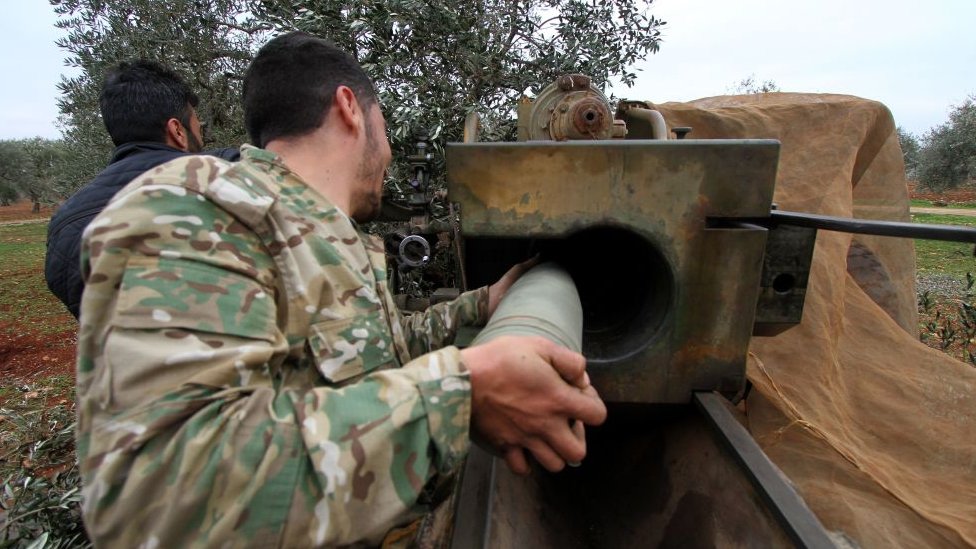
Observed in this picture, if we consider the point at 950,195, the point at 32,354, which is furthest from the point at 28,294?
the point at 950,195

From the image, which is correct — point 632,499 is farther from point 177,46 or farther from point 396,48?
point 177,46

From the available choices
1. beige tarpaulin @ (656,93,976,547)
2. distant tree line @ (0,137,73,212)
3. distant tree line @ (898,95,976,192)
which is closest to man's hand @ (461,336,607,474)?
beige tarpaulin @ (656,93,976,547)

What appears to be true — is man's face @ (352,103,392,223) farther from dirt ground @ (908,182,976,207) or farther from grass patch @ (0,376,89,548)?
dirt ground @ (908,182,976,207)

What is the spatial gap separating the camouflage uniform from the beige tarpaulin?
1845mm

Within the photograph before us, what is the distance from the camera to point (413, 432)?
1.01m

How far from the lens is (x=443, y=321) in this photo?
2.17m

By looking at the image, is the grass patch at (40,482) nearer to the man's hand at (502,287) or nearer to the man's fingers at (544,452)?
the man's hand at (502,287)

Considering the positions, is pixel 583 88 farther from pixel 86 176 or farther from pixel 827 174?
pixel 86 176

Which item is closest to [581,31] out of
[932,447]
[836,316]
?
[836,316]

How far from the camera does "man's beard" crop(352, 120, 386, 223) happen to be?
1754mm

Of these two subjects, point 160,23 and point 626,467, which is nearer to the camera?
point 626,467

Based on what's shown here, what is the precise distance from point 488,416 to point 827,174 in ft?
12.6

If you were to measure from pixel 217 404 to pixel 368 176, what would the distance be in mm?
995

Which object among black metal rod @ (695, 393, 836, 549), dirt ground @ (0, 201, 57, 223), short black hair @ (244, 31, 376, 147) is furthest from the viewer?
dirt ground @ (0, 201, 57, 223)
